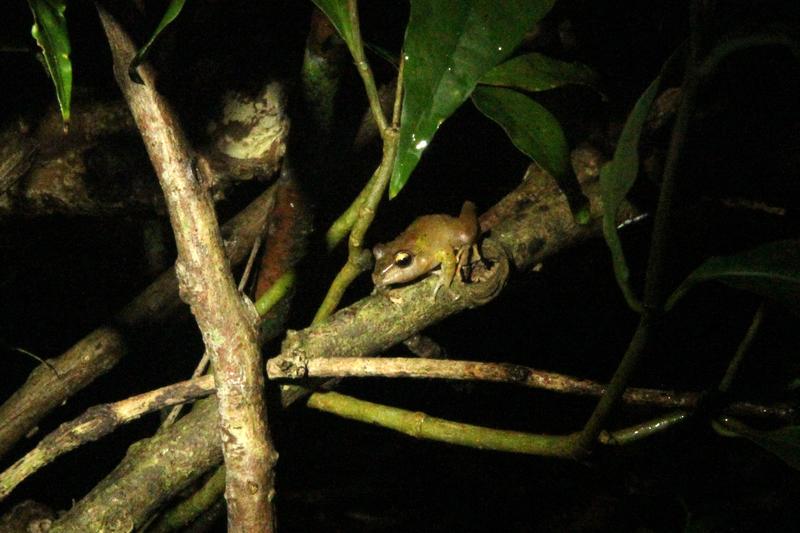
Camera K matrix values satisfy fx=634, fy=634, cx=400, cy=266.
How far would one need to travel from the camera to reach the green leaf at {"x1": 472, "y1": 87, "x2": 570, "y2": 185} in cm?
118

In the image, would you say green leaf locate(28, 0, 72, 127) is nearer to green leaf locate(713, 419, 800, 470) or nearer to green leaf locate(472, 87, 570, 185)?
green leaf locate(472, 87, 570, 185)

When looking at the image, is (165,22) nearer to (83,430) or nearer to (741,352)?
(83,430)

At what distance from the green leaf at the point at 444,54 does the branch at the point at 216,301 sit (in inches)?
25.5

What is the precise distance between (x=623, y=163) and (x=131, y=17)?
1105 mm

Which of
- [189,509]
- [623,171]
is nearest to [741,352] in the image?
[623,171]

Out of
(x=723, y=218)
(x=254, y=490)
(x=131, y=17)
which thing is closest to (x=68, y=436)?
(x=254, y=490)

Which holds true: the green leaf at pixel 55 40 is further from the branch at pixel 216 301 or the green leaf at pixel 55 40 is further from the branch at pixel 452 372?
the branch at pixel 452 372

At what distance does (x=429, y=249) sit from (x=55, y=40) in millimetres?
1748

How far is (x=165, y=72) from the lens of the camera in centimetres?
145

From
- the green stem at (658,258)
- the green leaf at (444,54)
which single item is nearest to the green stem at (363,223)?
the green leaf at (444,54)

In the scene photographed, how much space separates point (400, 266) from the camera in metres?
2.73

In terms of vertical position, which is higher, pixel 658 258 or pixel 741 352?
pixel 658 258

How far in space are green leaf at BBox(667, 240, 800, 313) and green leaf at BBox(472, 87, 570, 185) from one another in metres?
0.32

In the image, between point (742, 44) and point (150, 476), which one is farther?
point (150, 476)
